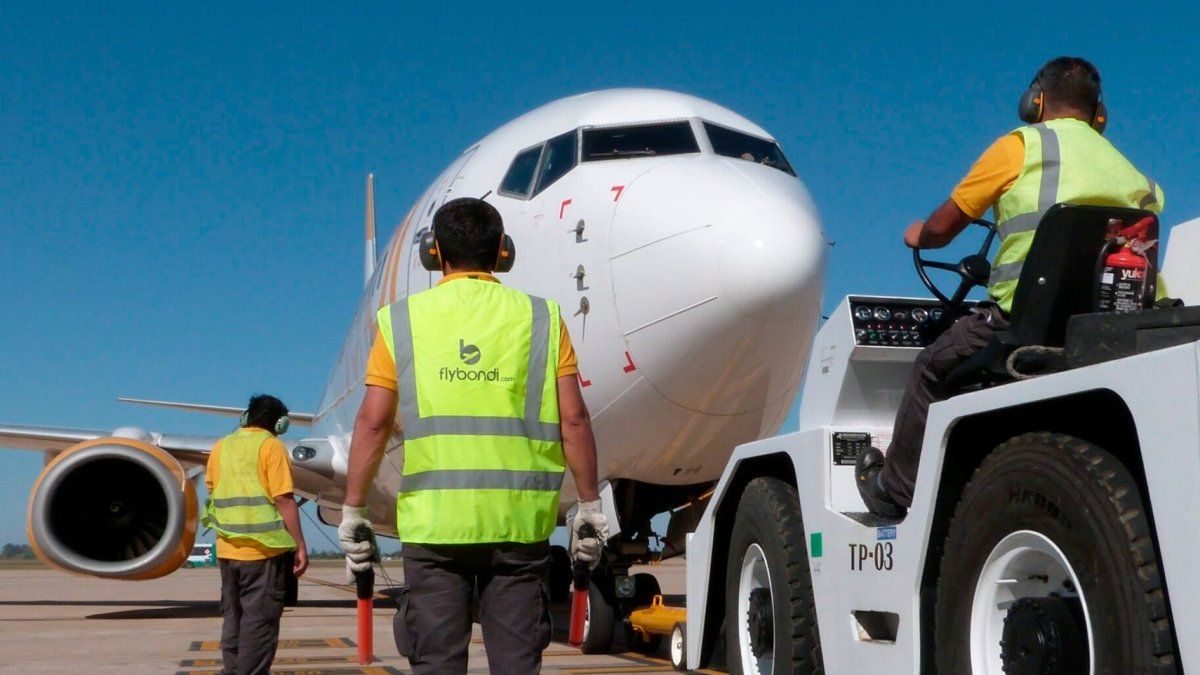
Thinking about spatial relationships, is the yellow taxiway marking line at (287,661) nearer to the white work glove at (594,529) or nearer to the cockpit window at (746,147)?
the cockpit window at (746,147)

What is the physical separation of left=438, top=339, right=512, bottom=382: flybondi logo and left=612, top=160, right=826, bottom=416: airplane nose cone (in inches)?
137

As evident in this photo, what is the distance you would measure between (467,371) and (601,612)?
5.22m

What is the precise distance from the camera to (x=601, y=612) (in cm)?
821

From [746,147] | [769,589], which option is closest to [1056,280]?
[769,589]

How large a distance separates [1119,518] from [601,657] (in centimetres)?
600

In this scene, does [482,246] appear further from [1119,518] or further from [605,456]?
[605,456]

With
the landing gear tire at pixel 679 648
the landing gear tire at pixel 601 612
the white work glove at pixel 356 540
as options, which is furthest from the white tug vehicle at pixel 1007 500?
the landing gear tire at pixel 601 612

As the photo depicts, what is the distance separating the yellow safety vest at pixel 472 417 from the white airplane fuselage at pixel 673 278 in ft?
11.2

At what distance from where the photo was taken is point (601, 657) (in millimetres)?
8281

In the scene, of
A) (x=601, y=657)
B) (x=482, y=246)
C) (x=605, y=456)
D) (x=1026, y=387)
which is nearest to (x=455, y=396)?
(x=482, y=246)

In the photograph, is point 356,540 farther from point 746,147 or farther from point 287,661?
point 746,147

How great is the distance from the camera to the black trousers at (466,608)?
3156 millimetres

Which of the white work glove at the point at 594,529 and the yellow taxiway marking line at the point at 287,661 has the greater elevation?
the white work glove at the point at 594,529

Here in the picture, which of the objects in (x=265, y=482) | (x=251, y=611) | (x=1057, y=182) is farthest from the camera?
(x=265, y=482)
